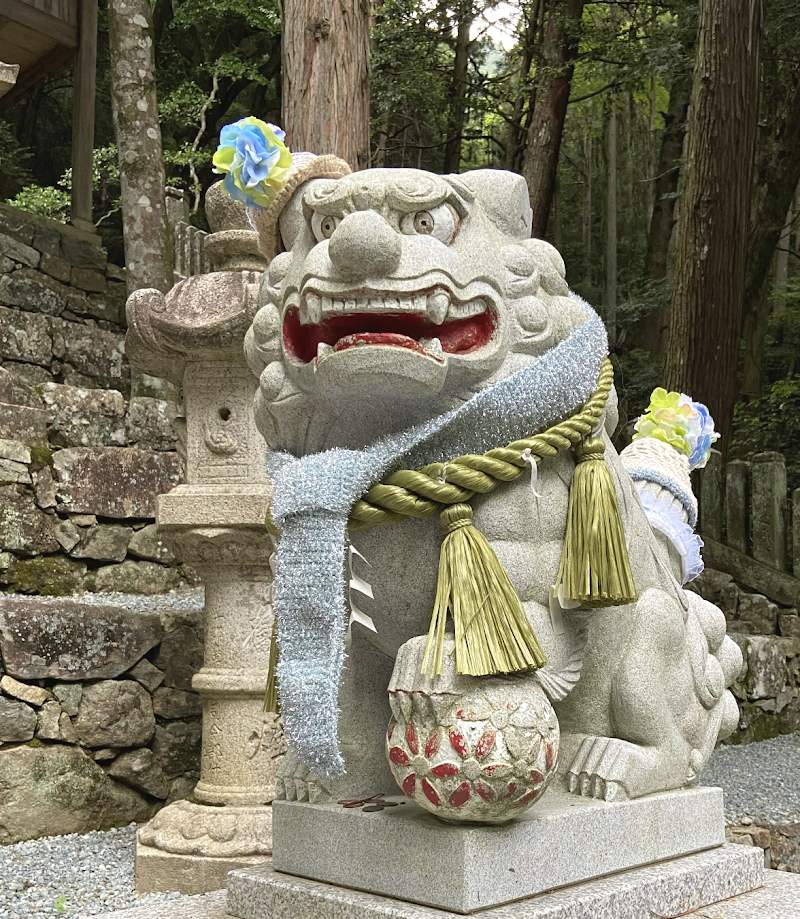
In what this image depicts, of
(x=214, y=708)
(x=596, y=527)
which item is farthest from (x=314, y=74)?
(x=596, y=527)

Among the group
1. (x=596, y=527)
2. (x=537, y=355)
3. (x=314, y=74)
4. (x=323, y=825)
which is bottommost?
→ (x=323, y=825)

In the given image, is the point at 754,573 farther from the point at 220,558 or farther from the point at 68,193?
the point at 68,193

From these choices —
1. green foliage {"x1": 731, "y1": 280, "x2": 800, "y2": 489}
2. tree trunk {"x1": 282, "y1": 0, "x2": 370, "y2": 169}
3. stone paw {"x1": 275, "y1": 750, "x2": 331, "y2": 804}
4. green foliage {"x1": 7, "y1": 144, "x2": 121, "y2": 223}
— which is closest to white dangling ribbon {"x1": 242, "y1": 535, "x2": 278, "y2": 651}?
stone paw {"x1": 275, "y1": 750, "x2": 331, "y2": 804}

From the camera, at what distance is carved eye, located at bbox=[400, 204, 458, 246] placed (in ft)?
6.56

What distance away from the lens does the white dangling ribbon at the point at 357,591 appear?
1995mm

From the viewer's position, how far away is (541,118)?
9.34 meters

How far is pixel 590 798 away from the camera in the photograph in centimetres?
206

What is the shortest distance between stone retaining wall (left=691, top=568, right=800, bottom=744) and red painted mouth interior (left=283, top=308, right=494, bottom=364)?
454cm

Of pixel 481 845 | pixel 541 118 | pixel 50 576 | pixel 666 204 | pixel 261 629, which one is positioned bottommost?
pixel 481 845

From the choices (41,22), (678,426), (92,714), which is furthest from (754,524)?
(41,22)

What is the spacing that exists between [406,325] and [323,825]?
1.00 metres

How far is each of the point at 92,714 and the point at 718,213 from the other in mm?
5010

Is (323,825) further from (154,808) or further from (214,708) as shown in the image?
(154,808)

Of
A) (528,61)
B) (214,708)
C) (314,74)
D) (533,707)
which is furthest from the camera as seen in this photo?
(528,61)
